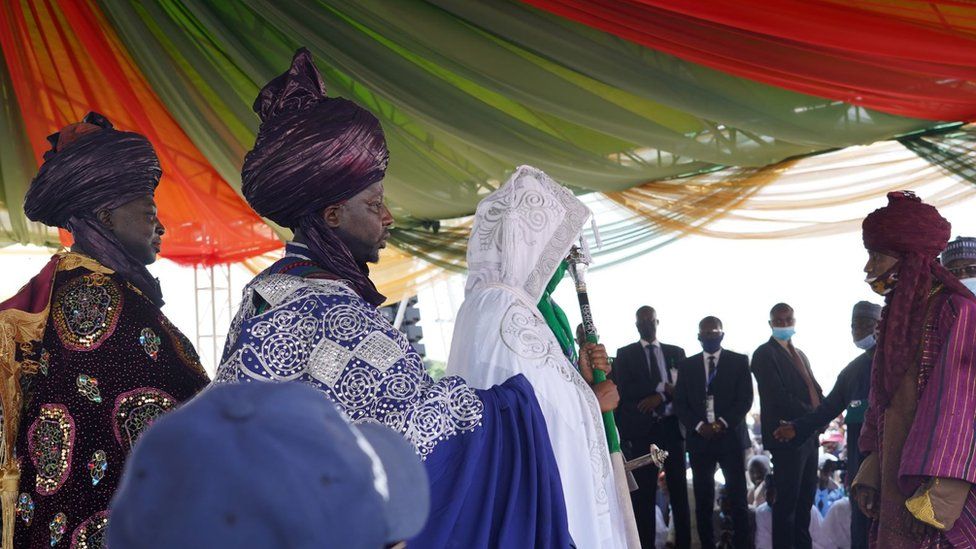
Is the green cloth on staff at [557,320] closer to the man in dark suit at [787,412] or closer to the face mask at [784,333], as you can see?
the man in dark suit at [787,412]

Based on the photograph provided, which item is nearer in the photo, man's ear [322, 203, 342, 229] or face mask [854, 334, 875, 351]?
man's ear [322, 203, 342, 229]

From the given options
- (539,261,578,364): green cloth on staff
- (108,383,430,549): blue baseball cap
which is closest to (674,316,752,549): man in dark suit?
(539,261,578,364): green cloth on staff

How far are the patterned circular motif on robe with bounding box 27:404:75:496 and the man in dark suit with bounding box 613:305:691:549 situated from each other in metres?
5.00

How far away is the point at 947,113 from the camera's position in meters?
4.25

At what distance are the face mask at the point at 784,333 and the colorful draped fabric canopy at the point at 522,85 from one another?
3.91 ft

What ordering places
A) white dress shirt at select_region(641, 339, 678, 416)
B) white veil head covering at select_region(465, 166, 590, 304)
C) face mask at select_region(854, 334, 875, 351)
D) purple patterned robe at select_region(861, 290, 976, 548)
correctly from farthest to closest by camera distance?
white dress shirt at select_region(641, 339, 678, 416)
face mask at select_region(854, 334, 875, 351)
white veil head covering at select_region(465, 166, 590, 304)
purple patterned robe at select_region(861, 290, 976, 548)

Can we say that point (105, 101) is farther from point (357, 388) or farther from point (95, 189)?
point (357, 388)

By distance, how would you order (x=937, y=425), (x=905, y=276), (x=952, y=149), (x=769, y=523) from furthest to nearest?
(x=769, y=523) → (x=952, y=149) → (x=905, y=276) → (x=937, y=425)

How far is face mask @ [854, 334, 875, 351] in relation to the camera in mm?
5578

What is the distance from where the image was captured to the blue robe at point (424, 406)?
184 centimetres

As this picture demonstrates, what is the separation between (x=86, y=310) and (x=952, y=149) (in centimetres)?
393

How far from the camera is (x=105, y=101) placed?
5.81 m

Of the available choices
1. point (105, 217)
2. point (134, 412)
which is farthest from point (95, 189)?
point (134, 412)

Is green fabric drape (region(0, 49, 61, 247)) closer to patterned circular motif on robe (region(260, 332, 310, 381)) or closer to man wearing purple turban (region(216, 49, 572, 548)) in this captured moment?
man wearing purple turban (region(216, 49, 572, 548))
